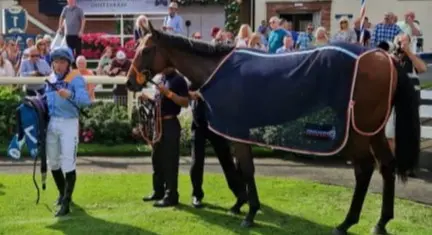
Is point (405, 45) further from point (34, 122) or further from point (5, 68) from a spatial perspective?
point (5, 68)

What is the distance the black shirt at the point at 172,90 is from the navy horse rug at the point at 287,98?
1.58ft

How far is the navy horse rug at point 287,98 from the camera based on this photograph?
6.08 meters

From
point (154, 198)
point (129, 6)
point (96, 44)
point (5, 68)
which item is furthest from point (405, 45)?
point (129, 6)

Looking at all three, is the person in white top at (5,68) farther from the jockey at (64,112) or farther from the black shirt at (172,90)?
the black shirt at (172,90)

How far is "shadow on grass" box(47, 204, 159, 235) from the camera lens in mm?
6457

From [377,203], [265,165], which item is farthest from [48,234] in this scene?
[265,165]

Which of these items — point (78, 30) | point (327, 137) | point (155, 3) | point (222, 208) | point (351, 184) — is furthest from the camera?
point (155, 3)

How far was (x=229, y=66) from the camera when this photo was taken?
21.7 feet

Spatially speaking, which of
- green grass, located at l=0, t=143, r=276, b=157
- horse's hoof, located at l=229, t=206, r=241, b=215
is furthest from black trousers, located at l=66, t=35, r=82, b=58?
horse's hoof, located at l=229, t=206, r=241, b=215

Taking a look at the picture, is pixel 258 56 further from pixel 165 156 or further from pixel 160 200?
pixel 160 200

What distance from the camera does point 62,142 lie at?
6906 millimetres

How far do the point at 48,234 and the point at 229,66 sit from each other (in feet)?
7.73

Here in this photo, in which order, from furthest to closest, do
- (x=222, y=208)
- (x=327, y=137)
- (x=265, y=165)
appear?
(x=265, y=165)
(x=222, y=208)
(x=327, y=137)

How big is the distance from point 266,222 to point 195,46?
6.29ft
